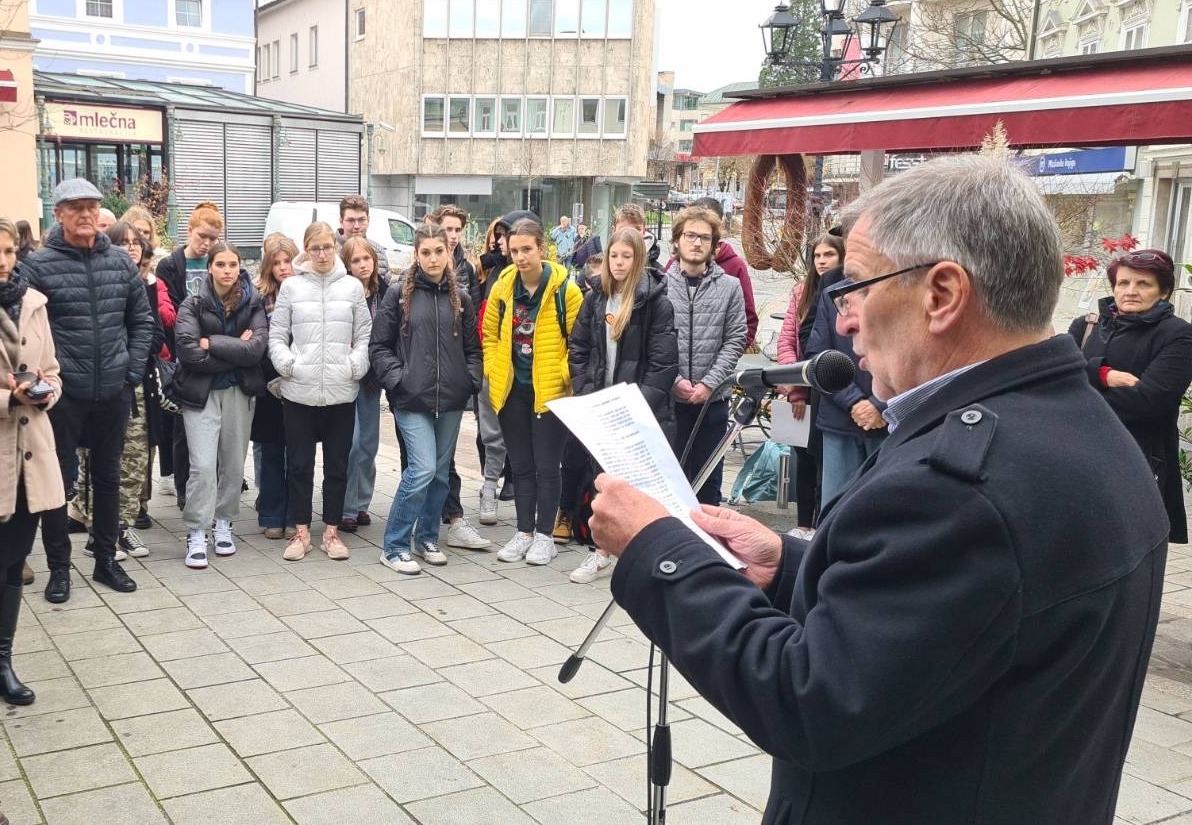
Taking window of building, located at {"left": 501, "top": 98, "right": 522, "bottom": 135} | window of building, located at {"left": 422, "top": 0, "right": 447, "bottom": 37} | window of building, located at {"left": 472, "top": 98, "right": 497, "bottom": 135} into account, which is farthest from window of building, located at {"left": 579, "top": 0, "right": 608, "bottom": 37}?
window of building, located at {"left": 422, "top": 0, "right": 447, "bottom": 37}

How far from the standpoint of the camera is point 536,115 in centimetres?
4522

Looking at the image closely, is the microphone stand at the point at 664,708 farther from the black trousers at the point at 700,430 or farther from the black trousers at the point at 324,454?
the black trousers at the point at 324,454

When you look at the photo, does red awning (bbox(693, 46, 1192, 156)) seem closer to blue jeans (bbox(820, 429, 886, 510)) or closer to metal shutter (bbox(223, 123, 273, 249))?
blue jeans (bbox(820, 429, 886, 510))

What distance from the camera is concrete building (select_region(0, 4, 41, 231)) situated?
20.9 metres

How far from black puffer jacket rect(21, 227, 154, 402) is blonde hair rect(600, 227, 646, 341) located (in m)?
2.66

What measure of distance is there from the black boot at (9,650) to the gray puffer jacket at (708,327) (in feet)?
12.8

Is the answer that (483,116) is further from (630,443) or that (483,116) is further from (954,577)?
(954,577)

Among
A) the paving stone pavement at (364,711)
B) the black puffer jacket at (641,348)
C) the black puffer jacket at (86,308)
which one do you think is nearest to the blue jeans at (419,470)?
the paving stone pavement at (364,711)

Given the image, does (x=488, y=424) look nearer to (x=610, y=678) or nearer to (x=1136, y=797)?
(x=610, y=678)

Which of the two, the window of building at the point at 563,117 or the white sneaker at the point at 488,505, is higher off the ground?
the window of building at the point at 563,117

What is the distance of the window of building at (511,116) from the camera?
45219 mm

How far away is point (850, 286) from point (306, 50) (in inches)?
2175

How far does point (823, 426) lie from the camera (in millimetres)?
6602

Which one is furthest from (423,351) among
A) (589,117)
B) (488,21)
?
(488,21)
